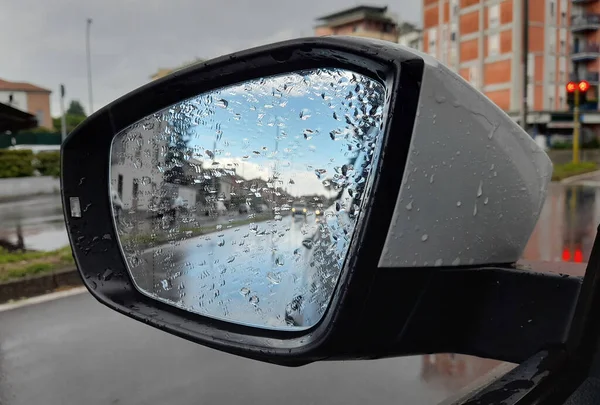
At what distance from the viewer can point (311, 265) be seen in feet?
3.30

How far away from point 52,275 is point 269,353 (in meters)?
5.89

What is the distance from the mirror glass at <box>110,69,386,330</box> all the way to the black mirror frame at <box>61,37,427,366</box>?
0.03 metres

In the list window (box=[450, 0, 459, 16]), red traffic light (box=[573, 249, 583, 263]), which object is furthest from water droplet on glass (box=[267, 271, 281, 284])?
window (box=[450, 0, 459, 16])

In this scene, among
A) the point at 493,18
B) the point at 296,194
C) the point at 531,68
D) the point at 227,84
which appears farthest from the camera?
the point at 531,68

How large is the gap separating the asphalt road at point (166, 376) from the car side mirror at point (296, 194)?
234cm

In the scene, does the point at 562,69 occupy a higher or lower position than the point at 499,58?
lower

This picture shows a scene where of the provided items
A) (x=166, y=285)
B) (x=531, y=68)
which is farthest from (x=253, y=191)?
(x=531, y=68)

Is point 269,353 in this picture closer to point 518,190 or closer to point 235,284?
point 235,284

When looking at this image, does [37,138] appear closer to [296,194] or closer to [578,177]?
[578,177]

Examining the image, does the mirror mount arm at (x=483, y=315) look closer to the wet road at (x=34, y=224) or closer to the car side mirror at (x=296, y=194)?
the car side mirror at (x=296, y=194)

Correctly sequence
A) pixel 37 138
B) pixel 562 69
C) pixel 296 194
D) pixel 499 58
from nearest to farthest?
pixel 296 194 → pixel 562 69 → pixel 37 138 → pixel 499 58

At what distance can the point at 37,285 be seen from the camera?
5988 millimetres

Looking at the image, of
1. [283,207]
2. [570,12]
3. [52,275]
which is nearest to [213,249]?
[283,207]

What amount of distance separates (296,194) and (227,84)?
0.90ft
